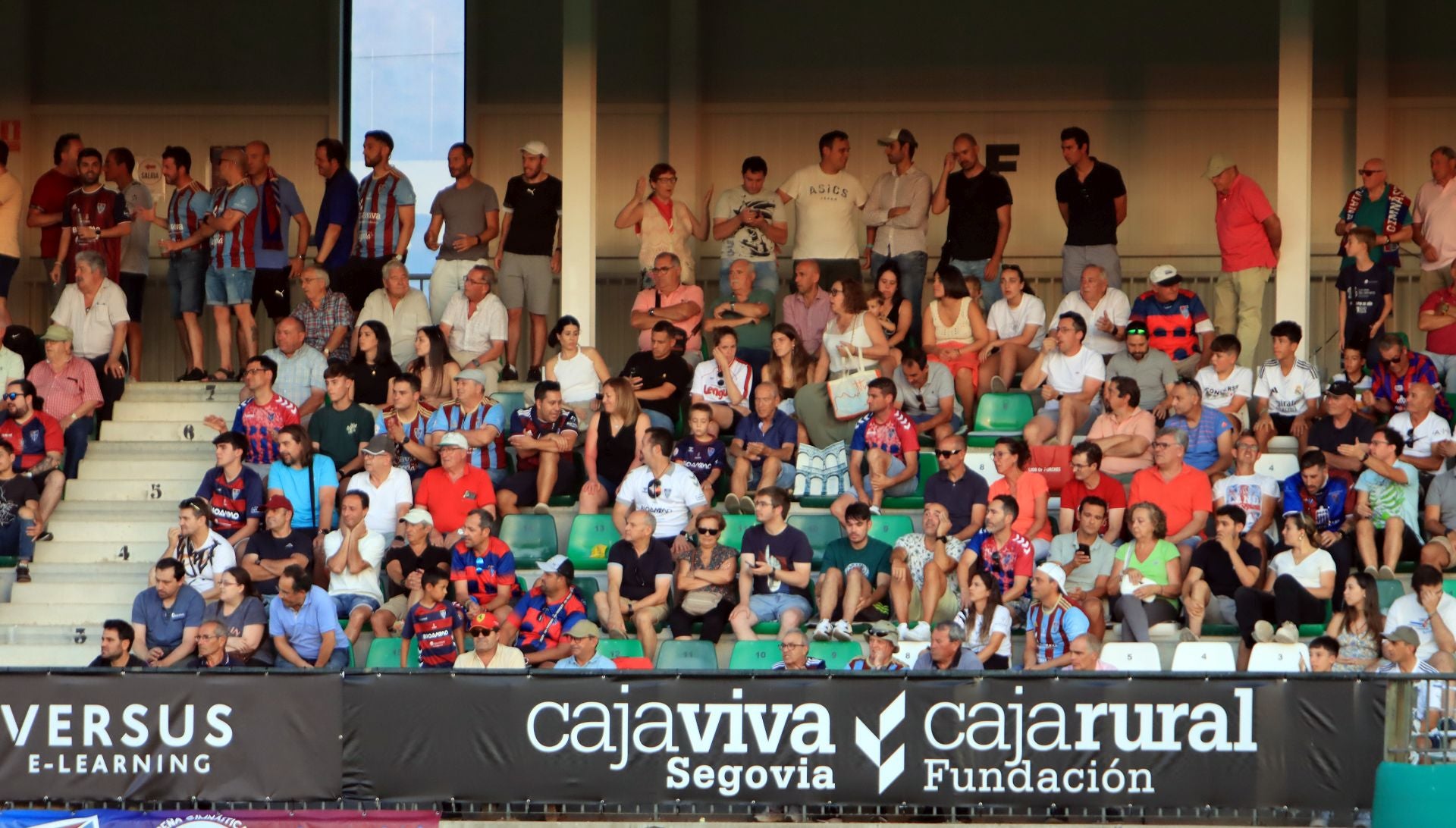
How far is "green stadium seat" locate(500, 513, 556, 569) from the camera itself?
13.2 m

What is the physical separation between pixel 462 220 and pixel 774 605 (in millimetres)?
5109

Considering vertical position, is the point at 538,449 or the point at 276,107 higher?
the point at 276,107

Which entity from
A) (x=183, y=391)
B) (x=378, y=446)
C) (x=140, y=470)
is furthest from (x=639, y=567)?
(x=183, y=391)

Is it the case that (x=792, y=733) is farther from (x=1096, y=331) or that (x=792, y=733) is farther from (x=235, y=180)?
(x=235, y=180)

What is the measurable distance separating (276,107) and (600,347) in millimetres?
3707

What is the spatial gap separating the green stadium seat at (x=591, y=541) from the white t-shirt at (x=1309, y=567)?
409 centimetres

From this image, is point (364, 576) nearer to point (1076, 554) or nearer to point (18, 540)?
point (18, 540)

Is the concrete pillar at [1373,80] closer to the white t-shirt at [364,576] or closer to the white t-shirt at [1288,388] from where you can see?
the white t-shirt at [1288,388]

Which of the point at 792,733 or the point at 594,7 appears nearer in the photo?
the point at 792,733

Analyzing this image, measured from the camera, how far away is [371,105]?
18797 mm

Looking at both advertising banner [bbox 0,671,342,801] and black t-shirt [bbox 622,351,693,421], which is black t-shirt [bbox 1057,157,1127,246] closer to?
black t-shirt [bbox 622,351,693,421]

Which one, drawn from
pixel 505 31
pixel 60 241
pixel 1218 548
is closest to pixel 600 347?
pixel 505 31

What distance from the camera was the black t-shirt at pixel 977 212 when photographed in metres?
15.7

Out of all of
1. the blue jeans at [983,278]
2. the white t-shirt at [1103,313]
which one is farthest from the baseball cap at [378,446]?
the white t-shirt at [1103,313]
